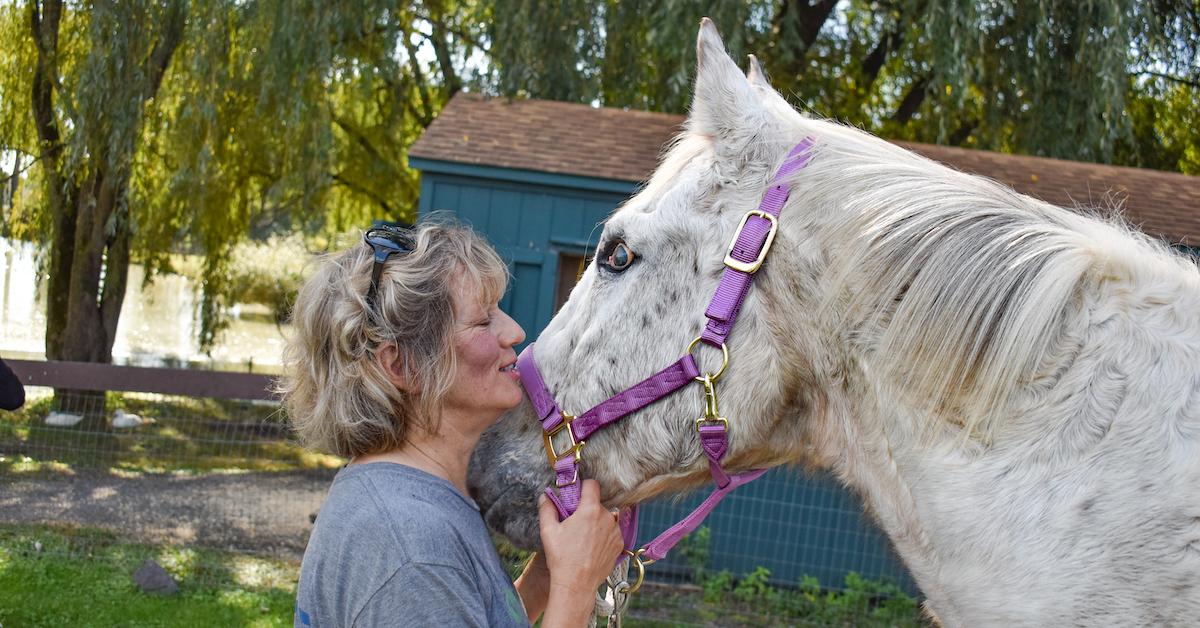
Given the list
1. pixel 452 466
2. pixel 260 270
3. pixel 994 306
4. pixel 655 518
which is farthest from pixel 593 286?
pixel 260 270

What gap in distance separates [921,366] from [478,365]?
74 centimetres

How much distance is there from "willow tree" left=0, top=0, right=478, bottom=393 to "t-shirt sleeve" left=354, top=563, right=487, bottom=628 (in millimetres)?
7303

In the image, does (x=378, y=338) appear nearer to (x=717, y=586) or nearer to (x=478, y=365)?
(x=478, y=365)

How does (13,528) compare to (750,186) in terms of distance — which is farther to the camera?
(13,528)

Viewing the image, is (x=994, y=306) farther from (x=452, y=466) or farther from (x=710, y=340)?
(x=452, y=466)

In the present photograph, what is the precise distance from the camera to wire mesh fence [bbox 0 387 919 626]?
552 cm

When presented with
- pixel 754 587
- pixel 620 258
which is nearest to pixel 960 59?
pixel 754 587

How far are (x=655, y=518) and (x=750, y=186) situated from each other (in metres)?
4.50

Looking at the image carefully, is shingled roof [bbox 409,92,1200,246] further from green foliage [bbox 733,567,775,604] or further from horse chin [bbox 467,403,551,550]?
horse chin [bbox 467,403,551,550]

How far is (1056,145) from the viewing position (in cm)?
812

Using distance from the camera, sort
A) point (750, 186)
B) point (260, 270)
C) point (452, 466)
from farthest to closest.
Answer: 1. point (260, 270)
2. point (452, 466)
3. point (750, 186)

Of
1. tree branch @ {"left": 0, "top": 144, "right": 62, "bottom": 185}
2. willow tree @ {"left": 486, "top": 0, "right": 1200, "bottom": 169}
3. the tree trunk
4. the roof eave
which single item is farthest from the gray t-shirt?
tree branch @ {"left": 0, "top": 144, "right": 62, "bottom": 185}

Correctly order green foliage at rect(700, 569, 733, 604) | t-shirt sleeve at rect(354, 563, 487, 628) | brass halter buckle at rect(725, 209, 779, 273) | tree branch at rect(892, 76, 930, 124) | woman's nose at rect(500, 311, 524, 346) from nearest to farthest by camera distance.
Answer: t-shirt sleeve at rect(354, 563, 487, 628) < brass halter buckle at rect(725, 209, 779, 273) < woman's nose at rect(500, 311, 524, 346) < green foliage at rect(700, 569, 733, 604) < tree branch at rect(892, 76, 930, 124)

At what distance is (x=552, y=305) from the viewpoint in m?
5.98
